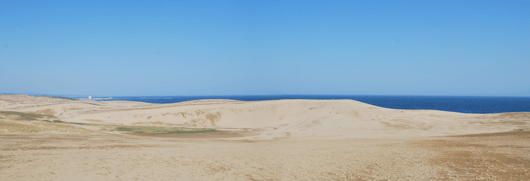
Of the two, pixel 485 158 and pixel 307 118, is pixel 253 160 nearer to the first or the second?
pixel 485 158

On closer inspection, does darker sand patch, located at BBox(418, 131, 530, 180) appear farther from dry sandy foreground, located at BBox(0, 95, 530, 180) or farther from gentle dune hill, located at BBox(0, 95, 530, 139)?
gentle dune hill, located at BBox(0, 95, 530, 139)

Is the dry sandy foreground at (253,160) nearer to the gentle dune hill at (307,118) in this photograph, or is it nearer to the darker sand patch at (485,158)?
the darker sand patch at (485,158)

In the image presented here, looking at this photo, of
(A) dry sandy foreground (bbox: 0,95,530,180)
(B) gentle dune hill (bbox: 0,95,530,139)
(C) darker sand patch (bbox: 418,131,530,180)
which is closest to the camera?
(A) dry sandy foreground (bbox: 0,95,530,180)

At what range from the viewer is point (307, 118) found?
3391 cm

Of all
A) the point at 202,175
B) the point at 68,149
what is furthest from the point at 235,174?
the point at 68,149

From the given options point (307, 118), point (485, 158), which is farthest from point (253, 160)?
point (307, 118)

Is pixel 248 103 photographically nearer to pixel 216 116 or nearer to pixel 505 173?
pixel 216 116

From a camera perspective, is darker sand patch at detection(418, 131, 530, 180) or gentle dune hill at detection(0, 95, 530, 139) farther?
gentle dune hill at detection(0, 95, 530, 139)

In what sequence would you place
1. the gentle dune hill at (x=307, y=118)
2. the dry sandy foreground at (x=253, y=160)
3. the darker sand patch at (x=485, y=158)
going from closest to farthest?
the dry sandy foreground at (x=253, y=160) → the darker sand patch at (x=485, y=158) → the gentle dune hill at (x=307, y=118)

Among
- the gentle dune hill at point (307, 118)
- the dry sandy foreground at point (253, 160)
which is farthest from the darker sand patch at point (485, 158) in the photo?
the gentle dune hill at point (307, 118)

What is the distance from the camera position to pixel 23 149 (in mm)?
12609

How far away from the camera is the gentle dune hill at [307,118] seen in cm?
2705

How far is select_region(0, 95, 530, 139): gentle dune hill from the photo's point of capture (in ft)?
88.7

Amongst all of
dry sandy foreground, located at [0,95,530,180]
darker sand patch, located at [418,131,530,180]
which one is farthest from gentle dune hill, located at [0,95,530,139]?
dry sandy foreground, located at [0,95,530,180]
